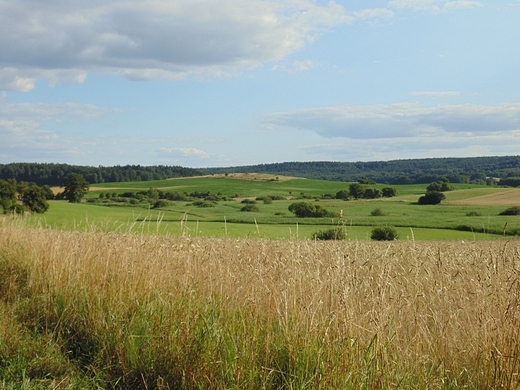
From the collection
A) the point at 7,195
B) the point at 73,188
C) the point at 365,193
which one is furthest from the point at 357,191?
the point at 7,195

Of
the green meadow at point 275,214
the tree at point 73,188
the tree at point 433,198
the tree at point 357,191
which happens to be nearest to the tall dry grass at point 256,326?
the green meadow at point 275,214

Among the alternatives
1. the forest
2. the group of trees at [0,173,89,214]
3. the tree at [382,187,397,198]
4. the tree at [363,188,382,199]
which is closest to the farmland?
the group of trees at [0,173,89,214]

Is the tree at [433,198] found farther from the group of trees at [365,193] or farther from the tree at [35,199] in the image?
the tree at [35,199]

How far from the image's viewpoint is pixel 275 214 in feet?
235

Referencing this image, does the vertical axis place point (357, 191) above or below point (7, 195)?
below

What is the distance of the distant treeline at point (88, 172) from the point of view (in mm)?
107062

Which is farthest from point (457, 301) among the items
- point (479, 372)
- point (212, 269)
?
point (212, 269)

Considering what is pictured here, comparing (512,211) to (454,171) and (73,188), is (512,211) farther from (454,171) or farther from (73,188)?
(454,171)

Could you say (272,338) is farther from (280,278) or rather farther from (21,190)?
(21,190)

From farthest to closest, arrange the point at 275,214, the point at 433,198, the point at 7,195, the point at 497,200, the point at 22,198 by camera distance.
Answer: the point at 433,198 → the point at 497,200 → the point at 275,214 → the point at 22,198 → the point at 7,195

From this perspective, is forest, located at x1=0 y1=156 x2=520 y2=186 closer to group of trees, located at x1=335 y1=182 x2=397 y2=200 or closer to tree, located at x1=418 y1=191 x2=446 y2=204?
group of trees, located at x1=335 y1=182 x2=397 y2=200

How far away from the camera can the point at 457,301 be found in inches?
231

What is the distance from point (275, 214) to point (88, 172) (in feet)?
297

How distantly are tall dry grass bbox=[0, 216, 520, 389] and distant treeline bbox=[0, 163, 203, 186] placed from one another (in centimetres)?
9205
